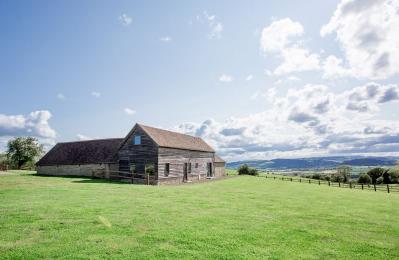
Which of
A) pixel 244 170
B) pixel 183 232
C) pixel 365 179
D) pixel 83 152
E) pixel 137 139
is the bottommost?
pixel 365 179


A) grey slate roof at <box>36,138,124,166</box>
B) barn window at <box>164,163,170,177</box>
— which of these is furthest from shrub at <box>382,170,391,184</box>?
grey slate roof at <box>36,138,124,166</box>

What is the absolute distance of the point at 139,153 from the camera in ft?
122

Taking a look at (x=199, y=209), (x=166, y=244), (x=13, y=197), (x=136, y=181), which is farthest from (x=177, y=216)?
(x=136, y=181)

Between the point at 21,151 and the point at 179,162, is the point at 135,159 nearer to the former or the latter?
the point at 179,162

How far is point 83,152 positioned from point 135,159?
38.0 feet

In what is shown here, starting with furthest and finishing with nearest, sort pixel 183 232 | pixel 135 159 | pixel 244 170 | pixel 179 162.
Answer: pixel 244 170 → pixel 179 162 → pixel 135 159 → pixel 183 232

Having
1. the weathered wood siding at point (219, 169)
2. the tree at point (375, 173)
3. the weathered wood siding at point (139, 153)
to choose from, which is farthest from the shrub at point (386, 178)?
the weathered wood siding at point (139, 153)

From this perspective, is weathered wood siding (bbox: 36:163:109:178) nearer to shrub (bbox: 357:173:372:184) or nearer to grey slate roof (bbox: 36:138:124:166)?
grey slate roof (bbox: 36:138:124:166)

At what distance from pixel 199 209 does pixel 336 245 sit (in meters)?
7.29

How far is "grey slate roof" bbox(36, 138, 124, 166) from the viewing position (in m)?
42.2

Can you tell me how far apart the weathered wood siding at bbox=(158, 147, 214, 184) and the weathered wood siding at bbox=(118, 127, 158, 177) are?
92 cm

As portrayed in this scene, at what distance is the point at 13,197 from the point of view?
59.0 ft

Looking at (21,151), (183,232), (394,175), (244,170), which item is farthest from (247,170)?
(183,232)

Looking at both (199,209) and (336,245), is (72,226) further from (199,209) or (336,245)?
(336,245)
